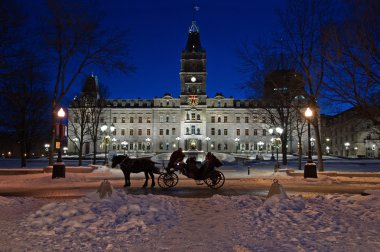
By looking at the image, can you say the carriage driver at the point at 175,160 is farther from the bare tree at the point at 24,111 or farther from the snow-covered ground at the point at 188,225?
the bare tree at the point at 24,111

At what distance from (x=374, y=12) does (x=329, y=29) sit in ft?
9.43

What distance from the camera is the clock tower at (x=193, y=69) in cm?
10181

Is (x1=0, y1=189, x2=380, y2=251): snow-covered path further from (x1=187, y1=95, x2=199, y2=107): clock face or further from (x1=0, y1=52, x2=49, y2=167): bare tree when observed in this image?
(x1=187, y1=95, x2=199, y2=107): clock face

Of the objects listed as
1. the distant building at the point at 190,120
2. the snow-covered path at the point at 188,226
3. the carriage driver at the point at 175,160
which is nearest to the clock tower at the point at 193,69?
the distant building at the point at 190,120

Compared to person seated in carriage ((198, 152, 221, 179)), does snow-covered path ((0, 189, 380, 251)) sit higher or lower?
lower

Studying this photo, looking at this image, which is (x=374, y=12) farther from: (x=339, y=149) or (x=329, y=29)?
(x=339, y=149)

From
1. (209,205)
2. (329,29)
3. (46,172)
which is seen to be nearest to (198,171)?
(209,205)

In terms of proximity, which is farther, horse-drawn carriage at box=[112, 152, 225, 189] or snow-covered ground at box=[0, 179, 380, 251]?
horse-drawn carriage at box=[112, 152, 225, 189]

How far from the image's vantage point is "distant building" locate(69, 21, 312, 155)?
336 feet

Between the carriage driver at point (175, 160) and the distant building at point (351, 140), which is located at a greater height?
the distant building at point (351, 140)

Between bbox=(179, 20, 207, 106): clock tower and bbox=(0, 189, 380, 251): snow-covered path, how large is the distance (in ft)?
302

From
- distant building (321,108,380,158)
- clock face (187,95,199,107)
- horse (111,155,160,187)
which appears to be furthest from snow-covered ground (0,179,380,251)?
clock face (187,95,199,107)

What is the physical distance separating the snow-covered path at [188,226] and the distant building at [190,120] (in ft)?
302

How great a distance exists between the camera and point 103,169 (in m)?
27.8
